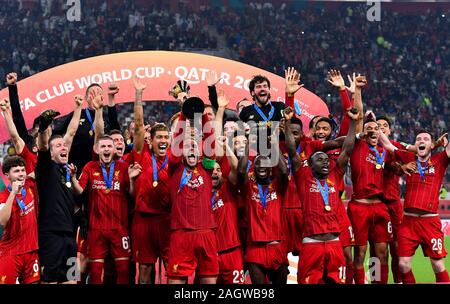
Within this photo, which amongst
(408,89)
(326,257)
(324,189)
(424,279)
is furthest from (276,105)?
(408,89)

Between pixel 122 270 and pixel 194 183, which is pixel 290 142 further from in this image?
pixel 122 270

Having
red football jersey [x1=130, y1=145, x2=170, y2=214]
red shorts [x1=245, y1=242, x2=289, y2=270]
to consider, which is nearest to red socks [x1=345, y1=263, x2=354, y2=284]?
red shorts [x1=245, y1=242, x2=289, y2=270]

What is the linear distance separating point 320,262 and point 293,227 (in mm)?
821

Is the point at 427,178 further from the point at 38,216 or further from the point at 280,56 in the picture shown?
the point at 280,56

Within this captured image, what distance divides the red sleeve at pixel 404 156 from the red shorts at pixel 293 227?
121 centimetres

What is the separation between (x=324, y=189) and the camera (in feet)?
24.5

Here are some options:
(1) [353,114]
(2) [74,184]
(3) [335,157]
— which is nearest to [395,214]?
(3) [335,157]

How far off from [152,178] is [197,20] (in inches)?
684

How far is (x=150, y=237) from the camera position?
7719 mm

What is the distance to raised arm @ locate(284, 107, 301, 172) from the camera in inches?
290

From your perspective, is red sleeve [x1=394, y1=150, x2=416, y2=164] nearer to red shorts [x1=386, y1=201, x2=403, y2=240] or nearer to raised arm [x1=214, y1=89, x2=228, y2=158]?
red shorts [x1=386, y1=201, x2=403, y2=240]

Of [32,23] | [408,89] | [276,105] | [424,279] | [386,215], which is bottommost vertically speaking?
[424,279]

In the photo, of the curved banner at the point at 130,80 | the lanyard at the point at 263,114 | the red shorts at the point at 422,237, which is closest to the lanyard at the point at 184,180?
the lanyard at the point at 263,114

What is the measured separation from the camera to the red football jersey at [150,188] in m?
7.62
